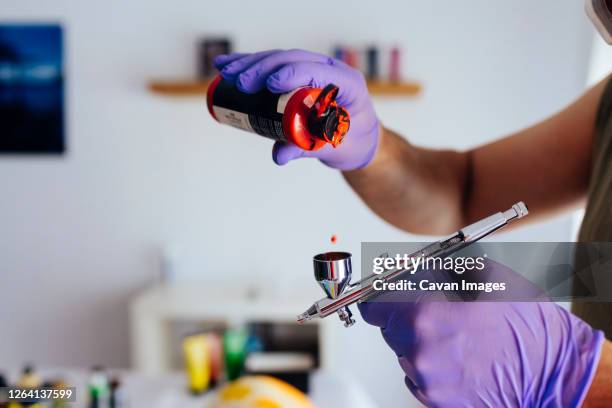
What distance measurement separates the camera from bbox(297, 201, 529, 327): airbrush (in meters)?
0.33

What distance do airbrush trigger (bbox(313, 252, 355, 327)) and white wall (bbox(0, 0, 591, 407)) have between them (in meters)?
1.51

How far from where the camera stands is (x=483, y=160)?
0.79m

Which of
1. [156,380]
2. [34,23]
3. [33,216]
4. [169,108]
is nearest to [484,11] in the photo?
[169,108]

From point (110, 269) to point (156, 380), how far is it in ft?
3.36

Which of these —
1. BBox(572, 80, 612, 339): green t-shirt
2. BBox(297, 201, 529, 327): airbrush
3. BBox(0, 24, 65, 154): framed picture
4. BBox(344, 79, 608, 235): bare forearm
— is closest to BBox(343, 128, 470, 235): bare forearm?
BBox(344, 79, 608, 235): bare forearm

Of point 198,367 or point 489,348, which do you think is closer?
point 489,348

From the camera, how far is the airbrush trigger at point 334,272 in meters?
0.32

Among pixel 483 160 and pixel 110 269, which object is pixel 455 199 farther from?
pixel 110 269

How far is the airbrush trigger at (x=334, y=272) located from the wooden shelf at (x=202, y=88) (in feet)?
5.31

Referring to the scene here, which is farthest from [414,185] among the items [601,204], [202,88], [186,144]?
[186,144]

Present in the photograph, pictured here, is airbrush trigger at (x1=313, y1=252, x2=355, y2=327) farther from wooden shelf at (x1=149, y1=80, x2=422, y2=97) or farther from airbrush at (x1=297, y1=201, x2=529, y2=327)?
wooden shelf at (x1=149, y1=80, x2=422, y2=97)

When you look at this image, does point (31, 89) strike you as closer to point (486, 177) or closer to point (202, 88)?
point (202, 88)

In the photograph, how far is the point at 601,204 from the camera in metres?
0.56

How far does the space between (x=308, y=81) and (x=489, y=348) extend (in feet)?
0.80
